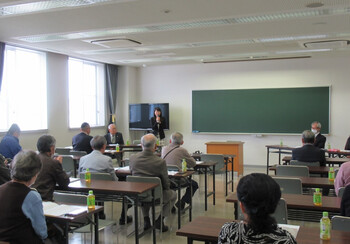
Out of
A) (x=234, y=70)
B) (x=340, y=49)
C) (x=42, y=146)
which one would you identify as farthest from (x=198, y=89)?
(x=42, y=146)

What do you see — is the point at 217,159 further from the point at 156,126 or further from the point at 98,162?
the point at 156,126

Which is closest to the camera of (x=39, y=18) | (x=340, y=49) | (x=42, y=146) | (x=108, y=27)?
(x=42, y=146)

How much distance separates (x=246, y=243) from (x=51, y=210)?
197 cm

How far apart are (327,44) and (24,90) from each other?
687 cm

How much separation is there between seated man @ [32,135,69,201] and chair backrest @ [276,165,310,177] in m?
2.95

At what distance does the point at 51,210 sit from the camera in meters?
2.97

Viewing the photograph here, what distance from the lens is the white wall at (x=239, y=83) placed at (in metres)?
9.43

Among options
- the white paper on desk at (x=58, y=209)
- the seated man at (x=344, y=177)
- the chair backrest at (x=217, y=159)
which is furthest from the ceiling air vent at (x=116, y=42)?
the seated man at (x=344, y=177)

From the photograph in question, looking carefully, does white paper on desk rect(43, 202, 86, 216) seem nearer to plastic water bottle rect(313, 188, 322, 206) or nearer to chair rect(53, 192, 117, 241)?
chair rect(53, 192, 117, 241)

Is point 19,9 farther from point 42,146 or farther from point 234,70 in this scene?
point 234,70

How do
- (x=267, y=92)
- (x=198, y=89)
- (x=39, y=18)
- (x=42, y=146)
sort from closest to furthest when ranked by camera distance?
1. (x=42, y=146)
2. (x=39, y=18)
3. (x=267, y=92)
4. (x=198, y=89)

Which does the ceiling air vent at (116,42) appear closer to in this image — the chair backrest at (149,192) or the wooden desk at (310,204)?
the chair backrest at (149,192)

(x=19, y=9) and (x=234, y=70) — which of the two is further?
(x=234, y=70)

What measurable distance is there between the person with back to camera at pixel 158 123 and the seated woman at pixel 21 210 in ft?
25.7
